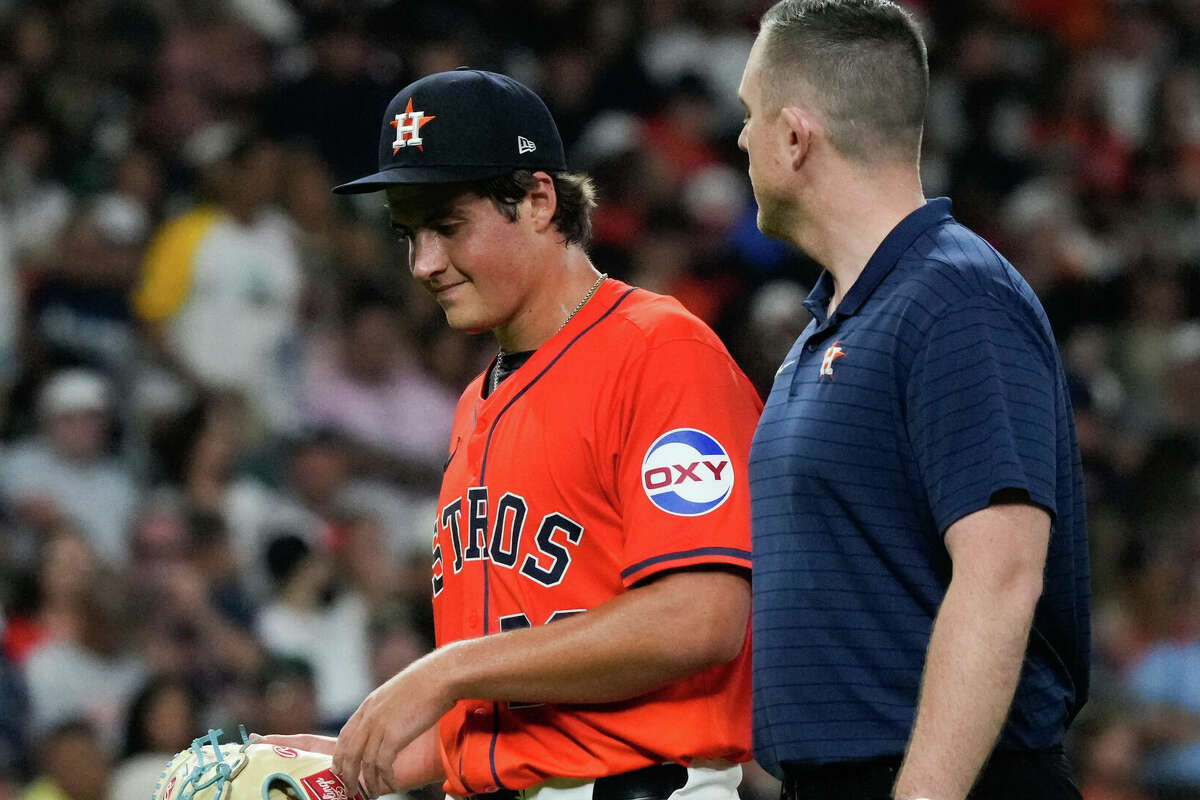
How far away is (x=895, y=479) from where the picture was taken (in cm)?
222

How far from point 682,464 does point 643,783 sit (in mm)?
509

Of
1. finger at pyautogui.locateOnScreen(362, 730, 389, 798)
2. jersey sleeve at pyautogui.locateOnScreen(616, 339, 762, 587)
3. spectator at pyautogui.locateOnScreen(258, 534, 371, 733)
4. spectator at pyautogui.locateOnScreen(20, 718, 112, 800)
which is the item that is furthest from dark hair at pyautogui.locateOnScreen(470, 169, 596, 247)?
spectator at pyautogui.locateOnScreen(258, 534, 371, 733)

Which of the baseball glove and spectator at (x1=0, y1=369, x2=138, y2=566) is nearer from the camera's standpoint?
the baseball glove

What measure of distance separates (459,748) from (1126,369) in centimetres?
679

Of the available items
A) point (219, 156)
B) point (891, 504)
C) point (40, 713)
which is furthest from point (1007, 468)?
point (219, 156)

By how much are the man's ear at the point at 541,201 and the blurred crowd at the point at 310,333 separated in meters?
3.25

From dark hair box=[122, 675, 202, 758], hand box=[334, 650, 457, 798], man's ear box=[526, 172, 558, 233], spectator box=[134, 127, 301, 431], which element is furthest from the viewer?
spectator box=[134, 127, 301, 431]

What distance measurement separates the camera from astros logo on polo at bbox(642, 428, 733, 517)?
252 cm

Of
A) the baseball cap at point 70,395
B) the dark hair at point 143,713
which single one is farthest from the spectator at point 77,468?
the dark hair at point 143,713

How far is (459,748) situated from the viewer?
2752mm

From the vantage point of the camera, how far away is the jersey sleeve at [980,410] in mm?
2084

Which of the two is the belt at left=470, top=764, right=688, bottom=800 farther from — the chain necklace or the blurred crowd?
the blurred crowd

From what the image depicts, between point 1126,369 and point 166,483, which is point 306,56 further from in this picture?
point 1126,369

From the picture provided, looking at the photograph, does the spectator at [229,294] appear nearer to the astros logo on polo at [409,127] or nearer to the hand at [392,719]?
the astros logo on polo at [409,127]
